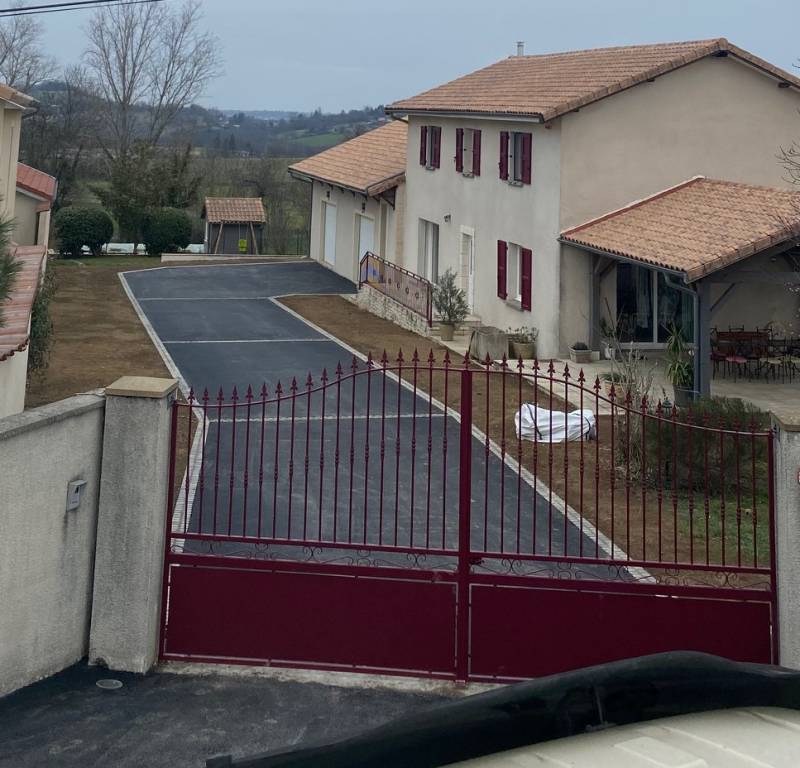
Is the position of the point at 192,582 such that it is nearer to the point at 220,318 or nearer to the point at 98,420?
the point at 98,420

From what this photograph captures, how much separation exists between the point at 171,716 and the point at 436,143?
24.5 meters

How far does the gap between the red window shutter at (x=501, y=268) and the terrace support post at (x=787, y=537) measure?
18.5 m

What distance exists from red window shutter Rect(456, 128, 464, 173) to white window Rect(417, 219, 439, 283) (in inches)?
96.8

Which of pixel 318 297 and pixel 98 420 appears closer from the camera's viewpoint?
pixel 98 420

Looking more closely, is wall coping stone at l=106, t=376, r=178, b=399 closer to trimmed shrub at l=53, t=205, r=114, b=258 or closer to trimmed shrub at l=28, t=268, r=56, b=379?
trimmed shrub at l=28, t=268, r=56, b=379

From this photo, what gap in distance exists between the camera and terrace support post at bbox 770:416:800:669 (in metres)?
7.28

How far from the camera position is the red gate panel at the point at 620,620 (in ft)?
24.8

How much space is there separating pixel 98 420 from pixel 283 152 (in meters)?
97.0

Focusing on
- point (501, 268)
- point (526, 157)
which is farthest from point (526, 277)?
point (526, 157)

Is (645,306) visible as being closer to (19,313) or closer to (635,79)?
(635,79)

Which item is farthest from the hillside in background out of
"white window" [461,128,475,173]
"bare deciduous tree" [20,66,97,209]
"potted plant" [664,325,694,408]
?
"potted plant" [664,325,694,408]

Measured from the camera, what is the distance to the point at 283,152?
102 meters

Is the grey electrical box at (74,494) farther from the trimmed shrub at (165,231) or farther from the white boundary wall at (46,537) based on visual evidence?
the trimmed shrub at (165,231)

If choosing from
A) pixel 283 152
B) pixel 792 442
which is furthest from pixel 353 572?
pixel 283 152
